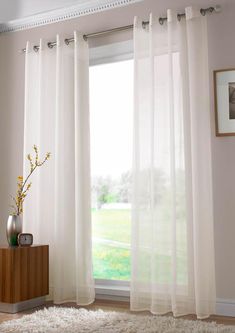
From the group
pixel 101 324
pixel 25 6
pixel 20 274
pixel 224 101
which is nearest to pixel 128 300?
pixel 101 324

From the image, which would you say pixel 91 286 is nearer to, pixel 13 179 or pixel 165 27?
pixel 13 179

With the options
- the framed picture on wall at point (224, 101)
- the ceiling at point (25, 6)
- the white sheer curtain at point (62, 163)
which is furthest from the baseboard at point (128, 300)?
the ceiling at point (25, 6)

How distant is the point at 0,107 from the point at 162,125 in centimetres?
187

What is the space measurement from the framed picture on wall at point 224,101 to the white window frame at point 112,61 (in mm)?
916

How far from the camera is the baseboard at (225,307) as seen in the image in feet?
11.8

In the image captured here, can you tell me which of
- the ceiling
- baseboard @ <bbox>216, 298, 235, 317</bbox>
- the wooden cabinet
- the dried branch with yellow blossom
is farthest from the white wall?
the wooden cabinet

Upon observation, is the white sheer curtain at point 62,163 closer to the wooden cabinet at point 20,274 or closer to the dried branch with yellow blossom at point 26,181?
the dried branch with yellow blossom at point 26,181

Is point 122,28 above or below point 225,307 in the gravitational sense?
above

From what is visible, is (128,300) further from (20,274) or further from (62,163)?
(62,163)

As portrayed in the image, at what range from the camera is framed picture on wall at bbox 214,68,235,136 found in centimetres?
371

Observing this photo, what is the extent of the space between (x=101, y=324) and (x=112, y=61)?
2.33 m

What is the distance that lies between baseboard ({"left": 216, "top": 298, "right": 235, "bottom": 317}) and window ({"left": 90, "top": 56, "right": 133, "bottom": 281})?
0.91 meters

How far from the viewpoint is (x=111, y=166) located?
4.43 meters

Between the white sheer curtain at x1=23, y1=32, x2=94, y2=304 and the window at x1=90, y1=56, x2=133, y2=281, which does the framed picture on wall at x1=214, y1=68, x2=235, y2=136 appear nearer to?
the window at x1=90, y1=56, x2=133, y2=281
